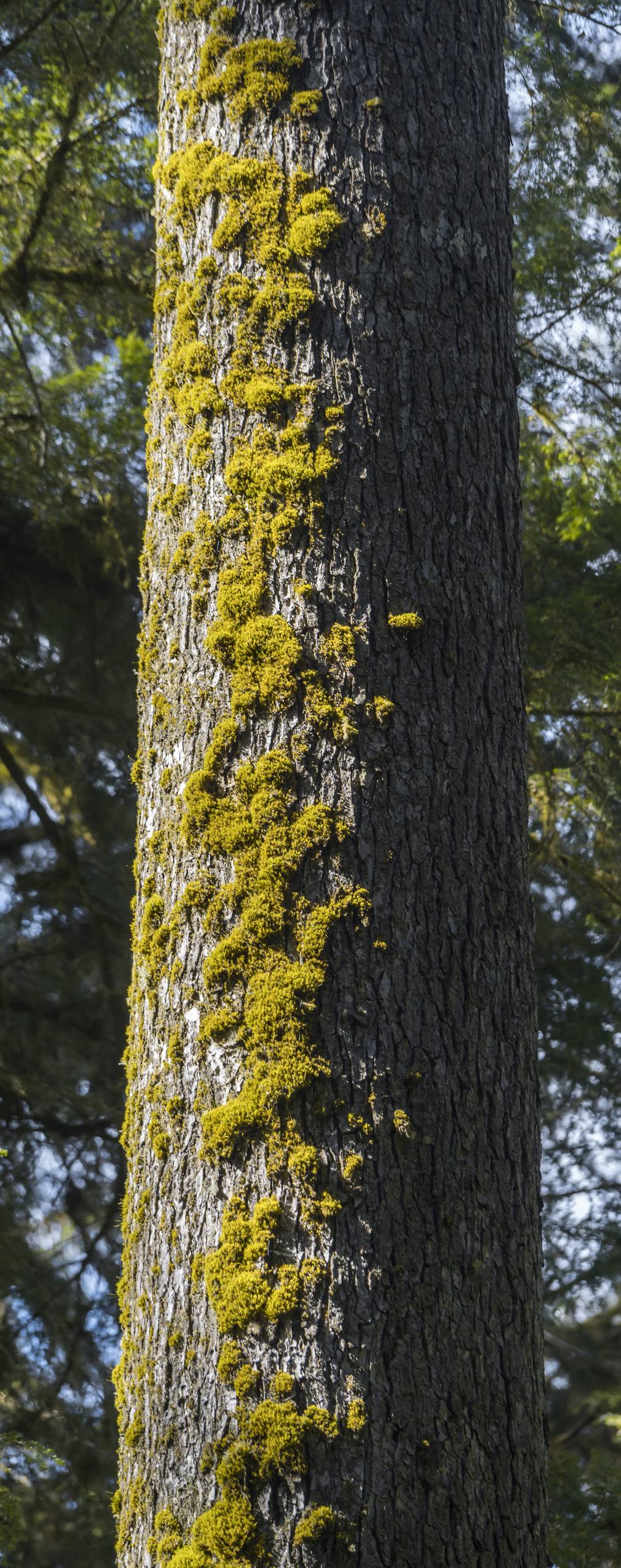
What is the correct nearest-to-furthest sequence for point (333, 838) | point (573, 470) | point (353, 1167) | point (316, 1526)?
point (316, 1526) → point (353, 1167) → point (333, 838) → point (573, 470)

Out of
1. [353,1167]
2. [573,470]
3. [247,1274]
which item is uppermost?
[573,470]

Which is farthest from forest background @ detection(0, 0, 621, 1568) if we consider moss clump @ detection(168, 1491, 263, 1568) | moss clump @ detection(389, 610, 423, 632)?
moss clump @ detection(389, 610, 423, 632)

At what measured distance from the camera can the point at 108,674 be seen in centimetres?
597

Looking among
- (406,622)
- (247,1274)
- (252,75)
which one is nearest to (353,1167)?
(247,1274)

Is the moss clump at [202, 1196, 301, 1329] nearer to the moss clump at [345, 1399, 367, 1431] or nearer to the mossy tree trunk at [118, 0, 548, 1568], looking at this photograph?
the mossy tree trunk at [118, 0, 548, 1568]

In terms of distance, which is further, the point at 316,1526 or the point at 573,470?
the point at 573,470

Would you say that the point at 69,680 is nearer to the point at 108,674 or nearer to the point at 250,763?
the point at 108,674

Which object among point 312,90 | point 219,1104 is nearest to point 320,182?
point 312,90

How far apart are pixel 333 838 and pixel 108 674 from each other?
15.6ft

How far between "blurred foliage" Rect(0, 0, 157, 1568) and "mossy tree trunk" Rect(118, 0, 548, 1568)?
3.04 metres

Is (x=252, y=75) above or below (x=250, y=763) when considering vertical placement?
above

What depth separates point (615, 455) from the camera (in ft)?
15.4

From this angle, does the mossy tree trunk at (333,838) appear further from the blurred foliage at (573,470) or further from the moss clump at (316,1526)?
the blurred foliage at (573,470)

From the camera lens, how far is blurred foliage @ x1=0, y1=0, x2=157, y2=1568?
4539 mm
